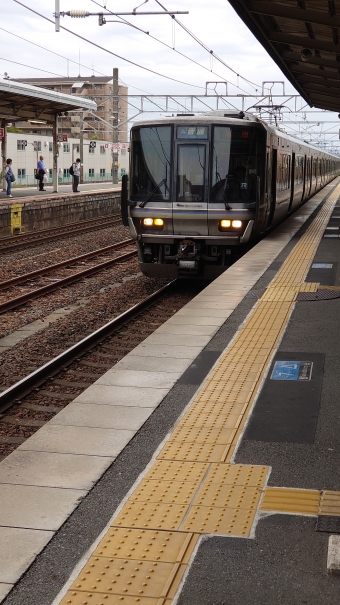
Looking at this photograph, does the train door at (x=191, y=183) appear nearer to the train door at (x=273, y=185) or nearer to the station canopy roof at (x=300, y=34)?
the station canopy roof at (x=300, y=34)

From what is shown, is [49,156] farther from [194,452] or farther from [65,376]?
[194,452]

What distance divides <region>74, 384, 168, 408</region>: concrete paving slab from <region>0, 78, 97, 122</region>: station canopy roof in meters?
18.4

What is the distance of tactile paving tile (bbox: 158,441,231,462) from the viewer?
4.45m

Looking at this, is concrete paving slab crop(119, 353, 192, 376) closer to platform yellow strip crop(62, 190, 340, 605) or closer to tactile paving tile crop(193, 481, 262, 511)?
platform yellow strip crop(62, 190, 340, 605)

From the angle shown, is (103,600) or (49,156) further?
(49,156)

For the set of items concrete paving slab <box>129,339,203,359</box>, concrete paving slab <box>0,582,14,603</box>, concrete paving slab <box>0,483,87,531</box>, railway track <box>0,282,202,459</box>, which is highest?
concrete paving slab <box>129,339,203,359</box>

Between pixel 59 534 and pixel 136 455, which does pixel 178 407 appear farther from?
pixel 59 534

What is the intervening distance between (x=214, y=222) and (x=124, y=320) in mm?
2746

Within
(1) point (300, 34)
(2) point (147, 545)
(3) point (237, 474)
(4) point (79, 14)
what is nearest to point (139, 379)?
(3) point (237, 474)

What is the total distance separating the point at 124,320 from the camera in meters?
9.84

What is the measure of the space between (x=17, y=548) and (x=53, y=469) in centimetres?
92

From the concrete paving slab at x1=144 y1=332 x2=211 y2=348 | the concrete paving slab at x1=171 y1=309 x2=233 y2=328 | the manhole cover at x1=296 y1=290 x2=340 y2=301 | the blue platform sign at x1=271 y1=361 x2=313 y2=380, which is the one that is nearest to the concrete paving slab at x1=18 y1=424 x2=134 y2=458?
the blue platform sign at x1=271 y1=361 x2=313 y2=380

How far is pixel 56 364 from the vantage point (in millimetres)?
7613

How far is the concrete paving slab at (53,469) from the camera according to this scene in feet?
13.4
